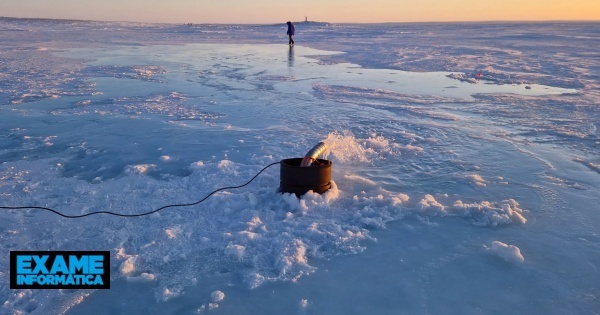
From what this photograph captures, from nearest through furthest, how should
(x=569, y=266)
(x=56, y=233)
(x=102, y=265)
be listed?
(x=102, y=265) < (x=569, y=266) < (x=56, y=233)

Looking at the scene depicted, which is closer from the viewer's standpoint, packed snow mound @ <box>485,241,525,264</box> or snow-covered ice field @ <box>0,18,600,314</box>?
snow-covered ice field @ <box>0,18,600,314</box>

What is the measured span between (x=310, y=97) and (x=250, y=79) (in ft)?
10.1

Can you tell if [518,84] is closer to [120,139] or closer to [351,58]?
[351,58]

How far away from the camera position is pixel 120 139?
650cm

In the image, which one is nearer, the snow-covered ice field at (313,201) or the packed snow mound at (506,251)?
the snow-covered ice field at (313,201)

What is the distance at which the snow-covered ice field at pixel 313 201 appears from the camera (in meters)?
3.01

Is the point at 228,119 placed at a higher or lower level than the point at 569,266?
higher

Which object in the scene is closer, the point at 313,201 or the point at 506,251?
the point at 506,251

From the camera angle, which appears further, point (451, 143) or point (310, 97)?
point (310, 97)

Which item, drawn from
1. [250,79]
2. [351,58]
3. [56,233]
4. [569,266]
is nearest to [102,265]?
[56,233]

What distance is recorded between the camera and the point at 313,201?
431 cm

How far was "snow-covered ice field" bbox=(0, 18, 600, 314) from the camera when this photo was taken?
9.86ft

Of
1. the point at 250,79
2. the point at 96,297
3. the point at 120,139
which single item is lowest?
the point at 96,297

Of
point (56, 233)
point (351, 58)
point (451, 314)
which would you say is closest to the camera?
point (451, 314)
